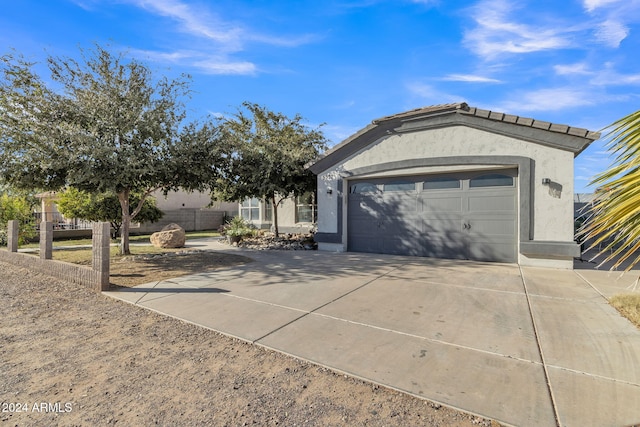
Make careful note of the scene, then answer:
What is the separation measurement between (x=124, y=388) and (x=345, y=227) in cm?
890

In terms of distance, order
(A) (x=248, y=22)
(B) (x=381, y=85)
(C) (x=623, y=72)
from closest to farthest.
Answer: (C) (x=623, y=72)
(A) (x=248, y=22)
(B) (x=381, y=85)

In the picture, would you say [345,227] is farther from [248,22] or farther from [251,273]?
Answer: [248,22]

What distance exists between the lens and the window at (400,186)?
1012 centimetres

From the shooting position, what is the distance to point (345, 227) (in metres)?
11.2

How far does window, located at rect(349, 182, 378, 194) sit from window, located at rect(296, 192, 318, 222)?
3.60 m

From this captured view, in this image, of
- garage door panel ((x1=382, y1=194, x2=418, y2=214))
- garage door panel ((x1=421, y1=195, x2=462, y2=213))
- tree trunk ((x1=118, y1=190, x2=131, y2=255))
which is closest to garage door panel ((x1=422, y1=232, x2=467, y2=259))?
garage door panel ((x1=421, y1=195, x2=462, y2=213))

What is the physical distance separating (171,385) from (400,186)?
887 cm

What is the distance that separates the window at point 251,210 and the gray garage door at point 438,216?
857 centimetres

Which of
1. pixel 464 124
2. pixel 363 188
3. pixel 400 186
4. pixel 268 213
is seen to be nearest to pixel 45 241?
pixel 363 188

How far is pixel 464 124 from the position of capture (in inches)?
356

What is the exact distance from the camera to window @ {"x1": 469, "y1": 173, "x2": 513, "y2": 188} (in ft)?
28.5

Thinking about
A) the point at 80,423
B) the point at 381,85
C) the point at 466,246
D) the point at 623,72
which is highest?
the point at 381,85

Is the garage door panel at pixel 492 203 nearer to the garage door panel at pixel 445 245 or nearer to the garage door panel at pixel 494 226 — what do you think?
the garage door panel at pixel 494 226

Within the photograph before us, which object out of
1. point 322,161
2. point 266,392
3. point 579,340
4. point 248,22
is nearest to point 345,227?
point 322,161
